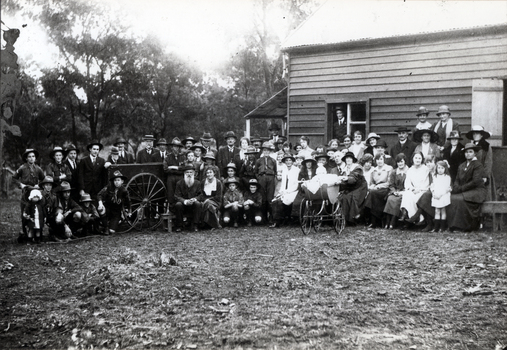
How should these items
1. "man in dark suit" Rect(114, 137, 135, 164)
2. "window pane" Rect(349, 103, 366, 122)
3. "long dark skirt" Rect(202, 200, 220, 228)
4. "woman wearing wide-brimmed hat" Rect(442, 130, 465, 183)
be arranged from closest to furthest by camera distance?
"woman wearing wide-brimmed hat" Rect(442, 130, 465, 183), "long dark skirt" Rect(202, 200, 220, 228), "man in dark suit" Rect(114, 137, 135, 164), "window pane" Rect(349, 103, 366, 122)

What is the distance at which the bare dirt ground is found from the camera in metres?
4.22

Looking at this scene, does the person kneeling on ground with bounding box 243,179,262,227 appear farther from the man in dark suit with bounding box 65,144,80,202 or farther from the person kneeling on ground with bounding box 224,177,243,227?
the man in dark suit with bounding box 65,144,80,202

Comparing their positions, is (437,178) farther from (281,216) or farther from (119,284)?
(119,284)

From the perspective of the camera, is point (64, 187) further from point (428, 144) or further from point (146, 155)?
point (428, 144)

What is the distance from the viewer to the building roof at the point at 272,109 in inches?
771

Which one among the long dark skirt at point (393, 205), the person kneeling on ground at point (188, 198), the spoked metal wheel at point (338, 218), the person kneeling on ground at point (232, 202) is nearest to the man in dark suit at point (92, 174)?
the person kneeling on ground at point (188, 198)

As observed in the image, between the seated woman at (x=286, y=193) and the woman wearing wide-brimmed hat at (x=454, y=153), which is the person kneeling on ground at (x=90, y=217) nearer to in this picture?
the seated woman at (x=286, y=193)

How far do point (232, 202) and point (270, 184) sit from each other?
871mm

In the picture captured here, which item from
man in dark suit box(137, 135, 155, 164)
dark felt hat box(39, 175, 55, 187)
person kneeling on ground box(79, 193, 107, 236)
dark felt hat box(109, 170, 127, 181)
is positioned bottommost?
person kneeling on ground box(79, 193, 107, 236)

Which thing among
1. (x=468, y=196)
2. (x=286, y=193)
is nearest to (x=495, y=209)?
(x=468, y=196)

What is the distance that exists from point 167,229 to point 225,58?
2262cm

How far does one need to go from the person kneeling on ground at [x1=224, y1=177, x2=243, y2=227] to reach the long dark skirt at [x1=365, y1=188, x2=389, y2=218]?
244cm

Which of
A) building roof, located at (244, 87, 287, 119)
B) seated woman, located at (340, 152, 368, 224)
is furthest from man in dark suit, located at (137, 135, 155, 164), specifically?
building roof, located at (244, 87, 287, 119)

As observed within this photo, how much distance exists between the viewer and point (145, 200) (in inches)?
419
